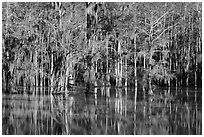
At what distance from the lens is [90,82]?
26953mm

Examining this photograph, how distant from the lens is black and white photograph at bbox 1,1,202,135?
1362cm

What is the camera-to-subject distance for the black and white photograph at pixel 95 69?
1362 centimetres

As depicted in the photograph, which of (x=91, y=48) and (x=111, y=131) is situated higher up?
(x=91, y=48)

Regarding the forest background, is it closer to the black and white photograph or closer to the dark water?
the black and white photograph

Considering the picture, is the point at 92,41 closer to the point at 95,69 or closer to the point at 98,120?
the point at 95,69

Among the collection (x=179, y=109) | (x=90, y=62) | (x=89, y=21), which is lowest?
(x=179, y=109)

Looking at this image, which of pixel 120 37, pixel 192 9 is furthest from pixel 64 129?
pixel 192 9

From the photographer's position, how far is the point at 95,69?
36.6 metres

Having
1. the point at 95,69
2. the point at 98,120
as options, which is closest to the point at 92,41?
the point at 95,69

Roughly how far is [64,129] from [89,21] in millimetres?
16241

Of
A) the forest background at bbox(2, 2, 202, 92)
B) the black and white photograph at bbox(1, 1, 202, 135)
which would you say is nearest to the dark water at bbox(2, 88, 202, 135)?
the black and white photograph at bbox(1, 1, 202, 135)

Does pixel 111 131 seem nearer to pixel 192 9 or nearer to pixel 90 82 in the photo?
pixel 90 82

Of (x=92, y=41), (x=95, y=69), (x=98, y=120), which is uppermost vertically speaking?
(x=92, y=41)

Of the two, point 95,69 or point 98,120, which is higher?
point 95,69
